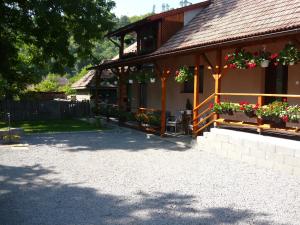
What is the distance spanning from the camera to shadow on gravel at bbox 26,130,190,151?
12163 mm

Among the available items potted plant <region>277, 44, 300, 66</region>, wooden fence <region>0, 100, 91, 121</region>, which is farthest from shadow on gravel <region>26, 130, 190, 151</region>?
wooden fence <region>0, 100, 91, 121</region>

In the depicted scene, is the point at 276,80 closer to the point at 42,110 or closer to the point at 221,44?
the point at 221,44

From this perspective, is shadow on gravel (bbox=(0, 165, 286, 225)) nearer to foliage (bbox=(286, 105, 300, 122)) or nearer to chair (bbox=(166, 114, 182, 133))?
foliage (bbox=(286, 105, 300, 122))

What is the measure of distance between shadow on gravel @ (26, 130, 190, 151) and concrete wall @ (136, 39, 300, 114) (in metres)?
2.59

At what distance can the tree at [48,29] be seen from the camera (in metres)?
19.1

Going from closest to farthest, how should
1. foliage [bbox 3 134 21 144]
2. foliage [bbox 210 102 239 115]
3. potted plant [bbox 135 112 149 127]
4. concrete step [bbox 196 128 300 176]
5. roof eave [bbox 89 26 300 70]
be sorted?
concrete step [bbox 196 128 300 176], roof eave [bbox 89 26 300 70], foliage [bbox 210 102 239 115], foliage [bbox 3 134 21 144], potted plant [bbox 135 112 149 127]

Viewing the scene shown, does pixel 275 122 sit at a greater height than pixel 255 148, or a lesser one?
greater

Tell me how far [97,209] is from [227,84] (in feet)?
30.4

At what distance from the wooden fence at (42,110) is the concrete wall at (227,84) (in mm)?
6859

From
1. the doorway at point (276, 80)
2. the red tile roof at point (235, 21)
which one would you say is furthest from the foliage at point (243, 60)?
the doorway at point (276, 80)

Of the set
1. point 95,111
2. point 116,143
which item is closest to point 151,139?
point 116,143

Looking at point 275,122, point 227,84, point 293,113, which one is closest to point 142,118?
point 227,84

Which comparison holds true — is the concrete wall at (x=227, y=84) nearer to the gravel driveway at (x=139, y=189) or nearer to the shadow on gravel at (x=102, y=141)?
the shadow on gravel at (x=102, y=141)

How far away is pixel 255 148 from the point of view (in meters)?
9.34
